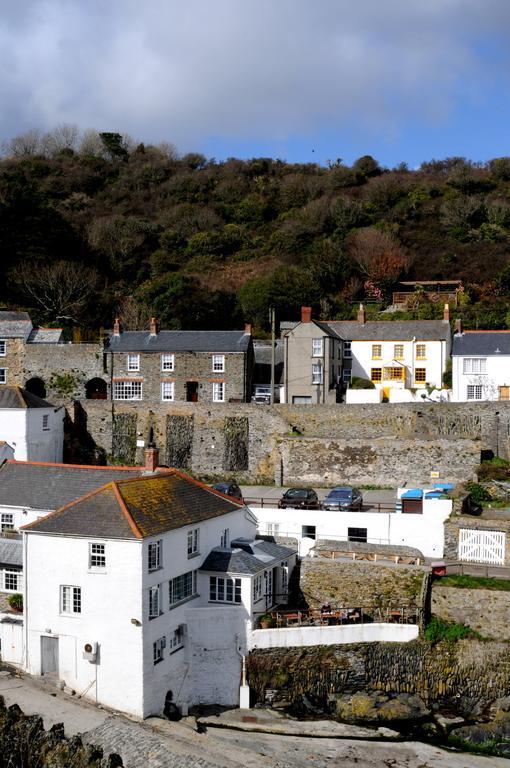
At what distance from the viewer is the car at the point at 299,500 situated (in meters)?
30.5

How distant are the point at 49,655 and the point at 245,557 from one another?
20.8ft

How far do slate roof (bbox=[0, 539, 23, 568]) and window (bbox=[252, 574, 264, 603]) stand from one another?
723cm

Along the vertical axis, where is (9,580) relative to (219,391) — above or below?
below

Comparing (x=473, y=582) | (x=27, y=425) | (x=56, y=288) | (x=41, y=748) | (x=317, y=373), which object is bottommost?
(x=41, y=748)

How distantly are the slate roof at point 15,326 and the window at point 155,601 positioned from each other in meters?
26.6

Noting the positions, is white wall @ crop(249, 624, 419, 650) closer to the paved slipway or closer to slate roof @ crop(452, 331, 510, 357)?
the paved slipway

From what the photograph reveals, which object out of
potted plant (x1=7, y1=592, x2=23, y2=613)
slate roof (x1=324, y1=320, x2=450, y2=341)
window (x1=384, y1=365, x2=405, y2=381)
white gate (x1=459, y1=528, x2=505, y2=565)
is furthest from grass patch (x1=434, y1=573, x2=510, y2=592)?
slate roof (x1=324, y1=320, x2=450, y2=341)

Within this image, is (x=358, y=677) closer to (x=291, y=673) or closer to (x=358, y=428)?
(x=291, y=673)

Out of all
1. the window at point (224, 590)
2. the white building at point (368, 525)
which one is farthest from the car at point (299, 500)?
the window at point (224, 590)

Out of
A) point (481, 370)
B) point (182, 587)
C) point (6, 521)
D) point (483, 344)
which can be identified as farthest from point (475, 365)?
point (6, 521)

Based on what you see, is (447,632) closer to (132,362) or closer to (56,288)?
(132,362)

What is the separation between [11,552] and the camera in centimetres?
2442

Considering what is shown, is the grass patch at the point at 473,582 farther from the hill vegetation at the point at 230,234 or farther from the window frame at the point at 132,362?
the hill vegetation at the point at 230,234

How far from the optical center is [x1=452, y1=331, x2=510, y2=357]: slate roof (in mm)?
40906
